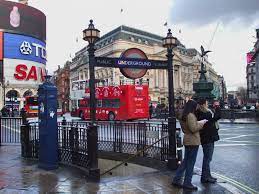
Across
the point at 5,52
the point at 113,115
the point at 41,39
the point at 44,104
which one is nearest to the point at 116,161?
the point at 44,104

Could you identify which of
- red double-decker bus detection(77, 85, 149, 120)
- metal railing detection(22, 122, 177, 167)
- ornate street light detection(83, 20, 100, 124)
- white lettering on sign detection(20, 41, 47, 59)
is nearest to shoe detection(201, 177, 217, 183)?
metal railing detection(22, 122, 177, 167)

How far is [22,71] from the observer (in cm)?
7656

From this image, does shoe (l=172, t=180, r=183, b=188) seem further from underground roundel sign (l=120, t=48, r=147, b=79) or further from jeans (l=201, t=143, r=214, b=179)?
underground roundel sign (l=120, t=48, r=147, b=79)

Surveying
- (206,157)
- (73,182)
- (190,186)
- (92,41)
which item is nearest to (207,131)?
(206,157)

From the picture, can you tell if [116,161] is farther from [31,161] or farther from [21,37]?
[21,37]

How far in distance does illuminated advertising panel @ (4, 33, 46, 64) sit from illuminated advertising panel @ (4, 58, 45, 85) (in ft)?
3.36

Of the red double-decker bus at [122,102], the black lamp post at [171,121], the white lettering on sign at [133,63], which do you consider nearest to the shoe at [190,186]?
the black lamp post at [171,121]

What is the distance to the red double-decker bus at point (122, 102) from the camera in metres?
32.2

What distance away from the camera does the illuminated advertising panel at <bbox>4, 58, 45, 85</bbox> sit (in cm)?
Answer: 7450

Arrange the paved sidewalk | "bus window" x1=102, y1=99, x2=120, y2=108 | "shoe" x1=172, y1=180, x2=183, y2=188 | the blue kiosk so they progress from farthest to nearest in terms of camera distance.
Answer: "bus window" x1=102, y1=99, x2=120, y2=108 < the blue kiosk < "shoe" x1=172, y1=180, x2=183, y2=188 < the paved sidewalk

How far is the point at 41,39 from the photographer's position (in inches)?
3169

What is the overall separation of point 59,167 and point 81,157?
2.93 ft

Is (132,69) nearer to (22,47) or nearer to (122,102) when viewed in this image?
(122,102)

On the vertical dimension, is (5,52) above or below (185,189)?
above
